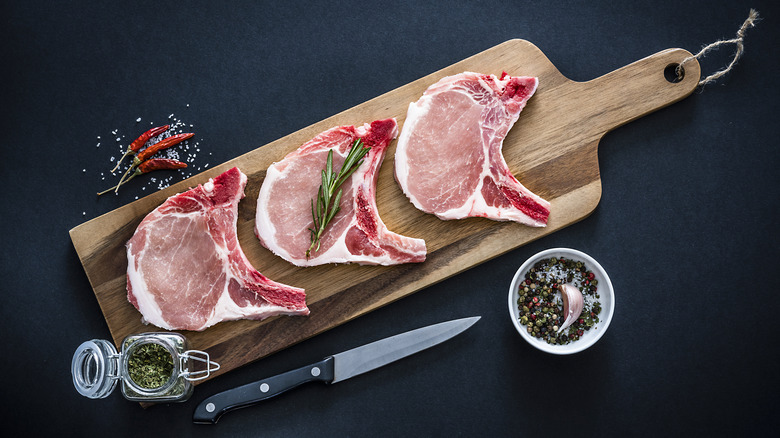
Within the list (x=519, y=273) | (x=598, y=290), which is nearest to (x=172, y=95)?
(x=519, y=273)

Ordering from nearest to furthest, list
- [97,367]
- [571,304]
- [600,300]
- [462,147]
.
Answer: [97,367] → [571,304] → [600,300] → [462,147]

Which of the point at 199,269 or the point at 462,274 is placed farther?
the point at 462,274

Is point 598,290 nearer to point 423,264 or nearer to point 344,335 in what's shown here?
point 423,264

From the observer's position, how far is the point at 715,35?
316 cm

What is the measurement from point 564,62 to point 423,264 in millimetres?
1512

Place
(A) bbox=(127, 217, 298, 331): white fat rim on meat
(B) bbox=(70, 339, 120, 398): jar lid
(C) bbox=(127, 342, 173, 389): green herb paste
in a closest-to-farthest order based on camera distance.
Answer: (B) bbox=(70, 339, 120, 398): jar lid
(C) bbox=(127, 342, 173, 389): green herb paste
(A) bbox=(127, 217, 298, 331): white fat rim on meat

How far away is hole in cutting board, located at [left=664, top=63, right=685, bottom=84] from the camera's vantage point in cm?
307

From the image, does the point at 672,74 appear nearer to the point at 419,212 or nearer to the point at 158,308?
the point at 419,212

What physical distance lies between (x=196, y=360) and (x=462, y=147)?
196 cm

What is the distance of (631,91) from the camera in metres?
3.03

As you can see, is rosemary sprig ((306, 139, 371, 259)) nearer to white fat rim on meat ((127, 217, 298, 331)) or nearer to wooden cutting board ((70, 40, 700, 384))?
wooden cutting board ((70, 40, 700, 384))

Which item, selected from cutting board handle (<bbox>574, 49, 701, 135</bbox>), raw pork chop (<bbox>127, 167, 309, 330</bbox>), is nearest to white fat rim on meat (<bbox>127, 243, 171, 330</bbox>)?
raw pork chop (<bbox>127, 167, 309, 330</bbox>)

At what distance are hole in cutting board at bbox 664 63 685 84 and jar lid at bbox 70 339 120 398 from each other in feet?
11.6

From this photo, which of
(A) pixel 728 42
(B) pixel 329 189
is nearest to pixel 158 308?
(B) pixel 329 189
